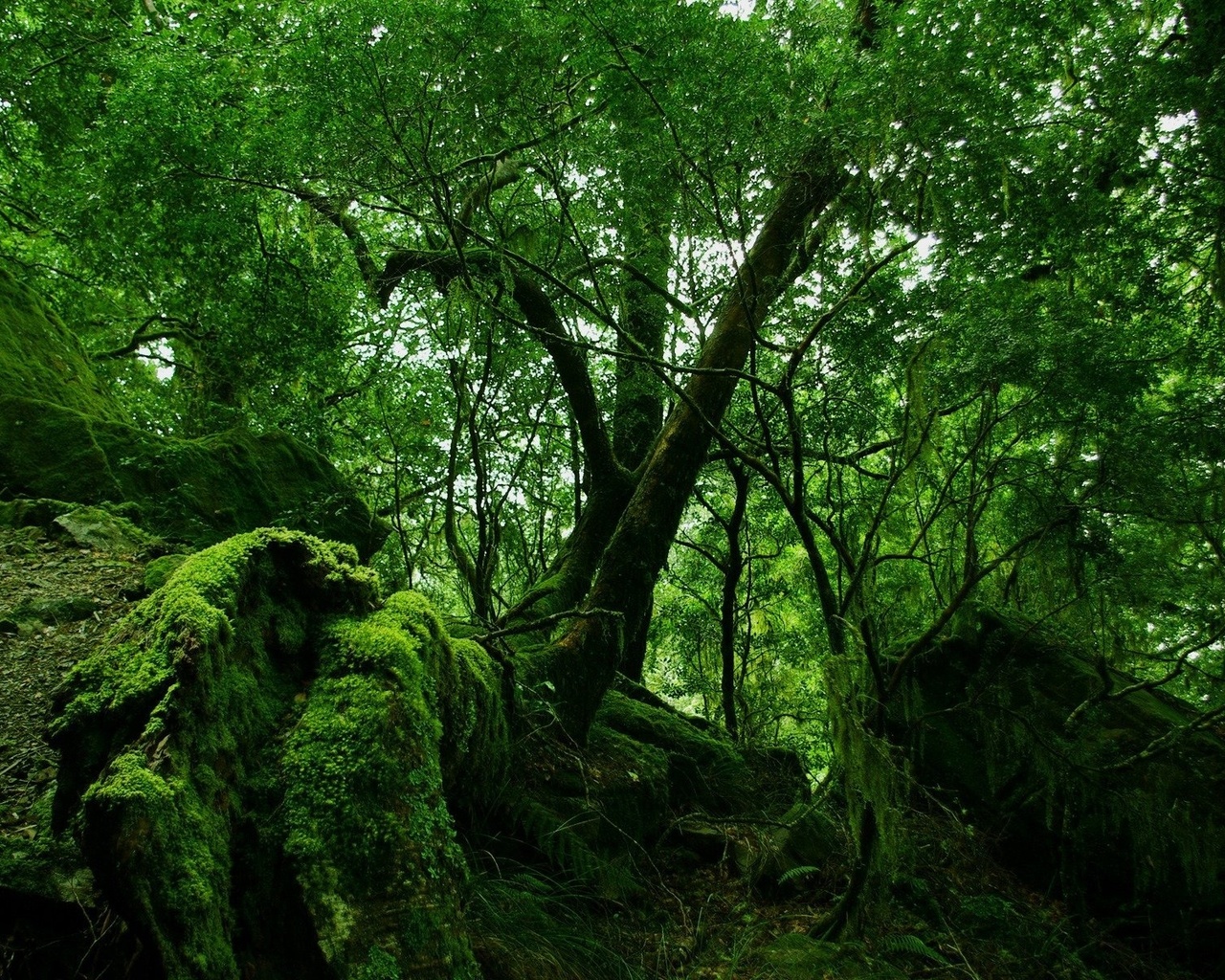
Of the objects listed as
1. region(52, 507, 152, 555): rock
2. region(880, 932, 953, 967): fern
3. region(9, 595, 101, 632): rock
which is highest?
region(52, 507, 152, 555): rock

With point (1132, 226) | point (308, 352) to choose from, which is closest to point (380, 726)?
point (308, 352)

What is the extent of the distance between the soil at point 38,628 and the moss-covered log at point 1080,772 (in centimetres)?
539

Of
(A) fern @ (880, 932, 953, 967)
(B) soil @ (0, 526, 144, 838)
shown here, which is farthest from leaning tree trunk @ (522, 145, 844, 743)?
(B) soil @ (0, 526, 144, 838)

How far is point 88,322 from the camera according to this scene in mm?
8922

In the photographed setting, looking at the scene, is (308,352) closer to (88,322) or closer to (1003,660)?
(88,322)

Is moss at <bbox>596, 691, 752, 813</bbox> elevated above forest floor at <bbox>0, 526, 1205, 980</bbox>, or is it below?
above

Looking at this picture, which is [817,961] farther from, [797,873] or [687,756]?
[687,756]

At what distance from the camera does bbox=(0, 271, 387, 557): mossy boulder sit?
5.01m

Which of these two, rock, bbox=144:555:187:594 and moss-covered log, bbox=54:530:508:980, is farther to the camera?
rock, bbox=144:555:187:594

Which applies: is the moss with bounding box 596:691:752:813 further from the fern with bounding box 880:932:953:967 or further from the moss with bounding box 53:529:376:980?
the moss with bounding box 53:529:376:980

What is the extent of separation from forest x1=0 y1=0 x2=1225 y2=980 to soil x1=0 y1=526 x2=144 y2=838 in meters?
0.03

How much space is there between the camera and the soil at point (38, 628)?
246 centimetres

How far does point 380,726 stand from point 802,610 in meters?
10.2

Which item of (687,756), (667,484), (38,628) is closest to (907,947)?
(687,756)
